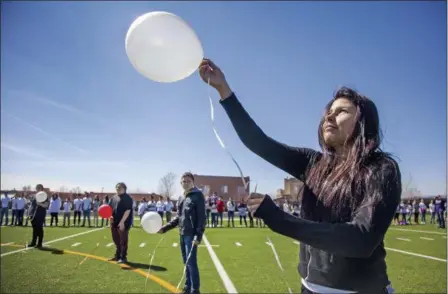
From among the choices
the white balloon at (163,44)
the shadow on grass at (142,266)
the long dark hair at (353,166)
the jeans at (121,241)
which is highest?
the white balloon at (163,44)

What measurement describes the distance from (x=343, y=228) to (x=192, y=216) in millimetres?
5320

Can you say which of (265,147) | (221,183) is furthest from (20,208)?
(221,183)

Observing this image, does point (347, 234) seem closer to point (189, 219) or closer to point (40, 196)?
point (189, 219)

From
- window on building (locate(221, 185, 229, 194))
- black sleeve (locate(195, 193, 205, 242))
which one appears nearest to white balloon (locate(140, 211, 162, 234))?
black sleeve (locate(195, 193, 205, 242))

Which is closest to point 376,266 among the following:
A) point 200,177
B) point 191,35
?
point 191,35

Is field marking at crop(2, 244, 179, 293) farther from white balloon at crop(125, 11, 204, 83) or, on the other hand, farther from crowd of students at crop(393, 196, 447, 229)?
crowd of students at crop(393, 196, 447, 229)

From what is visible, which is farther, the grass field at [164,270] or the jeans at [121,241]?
the jeans at [121,241]

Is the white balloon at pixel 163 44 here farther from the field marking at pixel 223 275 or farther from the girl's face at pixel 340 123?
the field marking at pixel 223 275

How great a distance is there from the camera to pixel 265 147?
1.94 metres

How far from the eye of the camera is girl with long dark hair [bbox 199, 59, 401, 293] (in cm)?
125

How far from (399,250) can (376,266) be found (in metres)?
11.9

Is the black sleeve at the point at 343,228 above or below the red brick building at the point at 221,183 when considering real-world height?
below

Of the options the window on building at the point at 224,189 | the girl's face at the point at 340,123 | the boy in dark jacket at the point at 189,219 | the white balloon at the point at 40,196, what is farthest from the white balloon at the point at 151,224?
the window on building at the point at 224,189

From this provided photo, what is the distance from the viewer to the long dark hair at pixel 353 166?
145 cm
